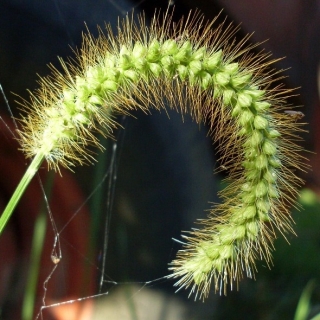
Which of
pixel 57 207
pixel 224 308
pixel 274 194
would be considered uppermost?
pixel 57 207

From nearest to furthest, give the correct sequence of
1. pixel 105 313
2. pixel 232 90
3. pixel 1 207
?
pixel 232 90 < pixel 1 207 < pixel 105 313

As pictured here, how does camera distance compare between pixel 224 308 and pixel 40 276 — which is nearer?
pixel 40 276

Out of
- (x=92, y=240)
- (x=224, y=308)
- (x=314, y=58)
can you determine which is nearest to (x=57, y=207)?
(x=92, y=240)

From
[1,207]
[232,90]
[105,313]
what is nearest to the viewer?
[232,90]

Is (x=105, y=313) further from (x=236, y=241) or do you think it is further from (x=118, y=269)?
(x=236, y=241)
